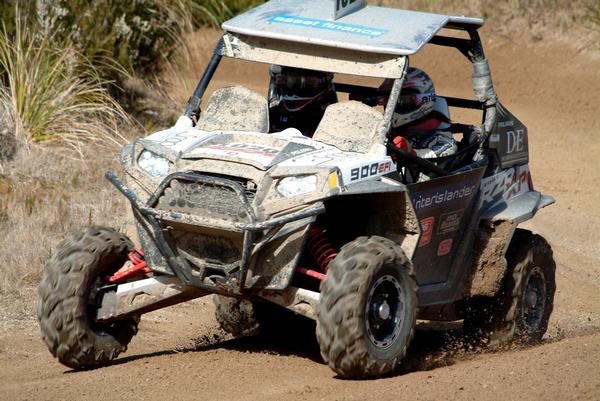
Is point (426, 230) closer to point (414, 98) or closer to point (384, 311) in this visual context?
point (384, 311)

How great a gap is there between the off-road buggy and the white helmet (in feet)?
1.18

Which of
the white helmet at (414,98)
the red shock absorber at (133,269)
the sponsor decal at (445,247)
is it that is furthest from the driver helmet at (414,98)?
the red shock absorber at (133,269)

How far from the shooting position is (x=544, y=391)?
5.87 metres

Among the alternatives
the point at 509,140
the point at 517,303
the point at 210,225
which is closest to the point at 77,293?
the point at 210,225

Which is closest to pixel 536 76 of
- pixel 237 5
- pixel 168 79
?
pixel 237 5

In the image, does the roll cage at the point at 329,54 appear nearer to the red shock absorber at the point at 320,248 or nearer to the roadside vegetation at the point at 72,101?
the red shock absorber at the point at 320,248

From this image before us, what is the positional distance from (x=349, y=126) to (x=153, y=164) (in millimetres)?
1185

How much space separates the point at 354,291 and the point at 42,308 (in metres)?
1.82

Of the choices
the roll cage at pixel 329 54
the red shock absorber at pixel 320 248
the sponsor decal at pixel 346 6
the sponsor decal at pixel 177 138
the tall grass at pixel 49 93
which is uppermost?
the sponsor decal at pixel 346 6

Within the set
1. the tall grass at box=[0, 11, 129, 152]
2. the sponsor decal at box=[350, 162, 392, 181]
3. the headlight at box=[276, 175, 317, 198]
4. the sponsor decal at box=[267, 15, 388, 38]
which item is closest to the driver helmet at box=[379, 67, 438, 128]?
the sponsor decal at box=[267, 15, 388, 38]

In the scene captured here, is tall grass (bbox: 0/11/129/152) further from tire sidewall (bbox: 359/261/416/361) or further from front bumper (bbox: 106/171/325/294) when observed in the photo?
tire sidewall (bbox: 359/261/416/361)

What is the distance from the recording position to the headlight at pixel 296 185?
605cm

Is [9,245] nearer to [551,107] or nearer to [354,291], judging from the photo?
[354,291]

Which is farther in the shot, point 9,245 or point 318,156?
point 9,245
